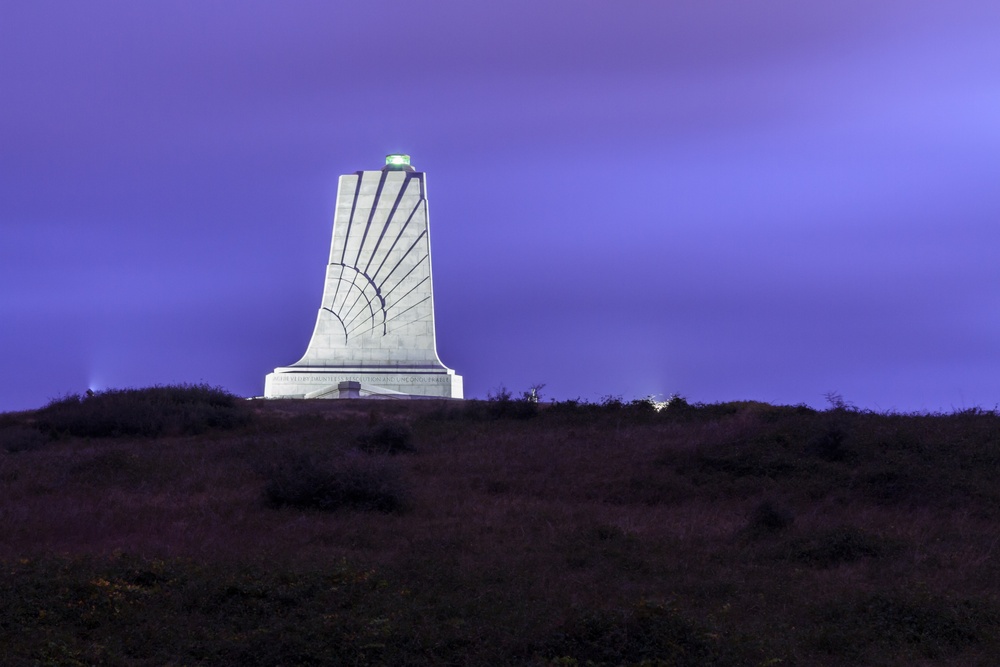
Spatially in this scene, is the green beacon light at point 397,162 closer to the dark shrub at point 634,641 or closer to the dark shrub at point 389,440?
the dark shrub at point 389,440

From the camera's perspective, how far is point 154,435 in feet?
65.1

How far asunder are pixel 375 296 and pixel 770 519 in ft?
72.0

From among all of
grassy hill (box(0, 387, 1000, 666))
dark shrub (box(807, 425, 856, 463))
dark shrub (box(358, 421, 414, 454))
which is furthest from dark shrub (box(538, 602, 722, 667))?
dark shrub (box(358, 421, 414, 454))

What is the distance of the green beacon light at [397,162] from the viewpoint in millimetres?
33500

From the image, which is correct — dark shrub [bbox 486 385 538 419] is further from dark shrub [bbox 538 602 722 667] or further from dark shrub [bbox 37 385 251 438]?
dark shrub [bbox 538 602 722 667]

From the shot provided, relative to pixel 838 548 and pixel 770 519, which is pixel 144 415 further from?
pixel 838 548

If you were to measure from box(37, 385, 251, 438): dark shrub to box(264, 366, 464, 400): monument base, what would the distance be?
336 inches

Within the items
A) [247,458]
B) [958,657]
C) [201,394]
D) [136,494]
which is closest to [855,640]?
[958,657]

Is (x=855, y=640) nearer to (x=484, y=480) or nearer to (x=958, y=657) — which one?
(x=958, y=657)

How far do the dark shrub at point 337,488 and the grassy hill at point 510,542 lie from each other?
3 centimetres

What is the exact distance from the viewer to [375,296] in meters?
32.5

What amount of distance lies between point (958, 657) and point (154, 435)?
50.0 feet

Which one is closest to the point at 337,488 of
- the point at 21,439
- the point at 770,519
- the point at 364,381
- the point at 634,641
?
the point at 770,519

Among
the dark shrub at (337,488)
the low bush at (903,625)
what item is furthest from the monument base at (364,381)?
the low bush at (903,625)
